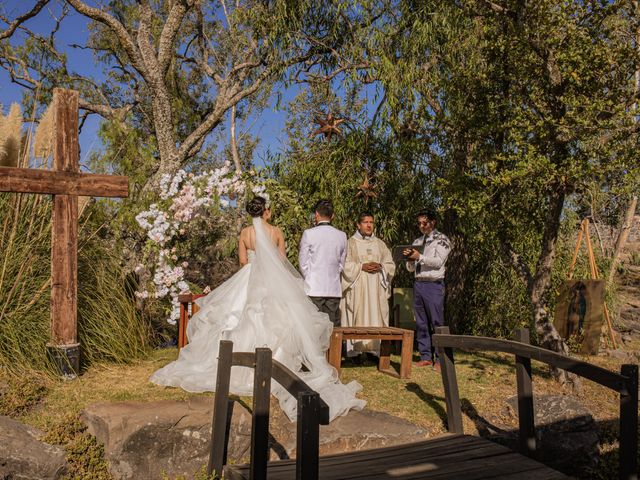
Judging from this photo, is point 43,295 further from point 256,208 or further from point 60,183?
point 256,208

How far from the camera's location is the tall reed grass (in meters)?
5.91

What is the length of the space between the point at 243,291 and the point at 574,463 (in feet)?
12.0

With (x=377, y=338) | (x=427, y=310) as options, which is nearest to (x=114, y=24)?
(x=427, y=310)

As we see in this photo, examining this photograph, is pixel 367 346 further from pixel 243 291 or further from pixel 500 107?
pixel 500 107

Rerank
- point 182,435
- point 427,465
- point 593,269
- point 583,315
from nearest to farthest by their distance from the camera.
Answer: point 427,465 < point 182,435 < point 583,315 < point 593,269

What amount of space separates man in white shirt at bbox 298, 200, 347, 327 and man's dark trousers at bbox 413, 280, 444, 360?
3.83ft

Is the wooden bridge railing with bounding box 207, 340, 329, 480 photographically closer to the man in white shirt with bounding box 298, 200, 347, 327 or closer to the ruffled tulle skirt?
the ruffled tulle skirt

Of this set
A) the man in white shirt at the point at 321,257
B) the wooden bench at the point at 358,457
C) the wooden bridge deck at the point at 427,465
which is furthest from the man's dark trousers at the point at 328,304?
the wooden bridge deck at the point at 427,465

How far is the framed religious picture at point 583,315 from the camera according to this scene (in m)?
Answer: 9.06

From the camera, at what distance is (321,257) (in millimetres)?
7168

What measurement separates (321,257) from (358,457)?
3.51 m

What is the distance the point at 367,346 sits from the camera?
7832 millimetres

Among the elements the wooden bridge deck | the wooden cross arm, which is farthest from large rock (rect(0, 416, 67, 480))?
the wooden cross arm

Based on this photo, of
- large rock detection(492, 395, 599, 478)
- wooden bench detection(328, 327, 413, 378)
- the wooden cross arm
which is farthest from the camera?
wooden bench detection(328, 327, 413, 378)
